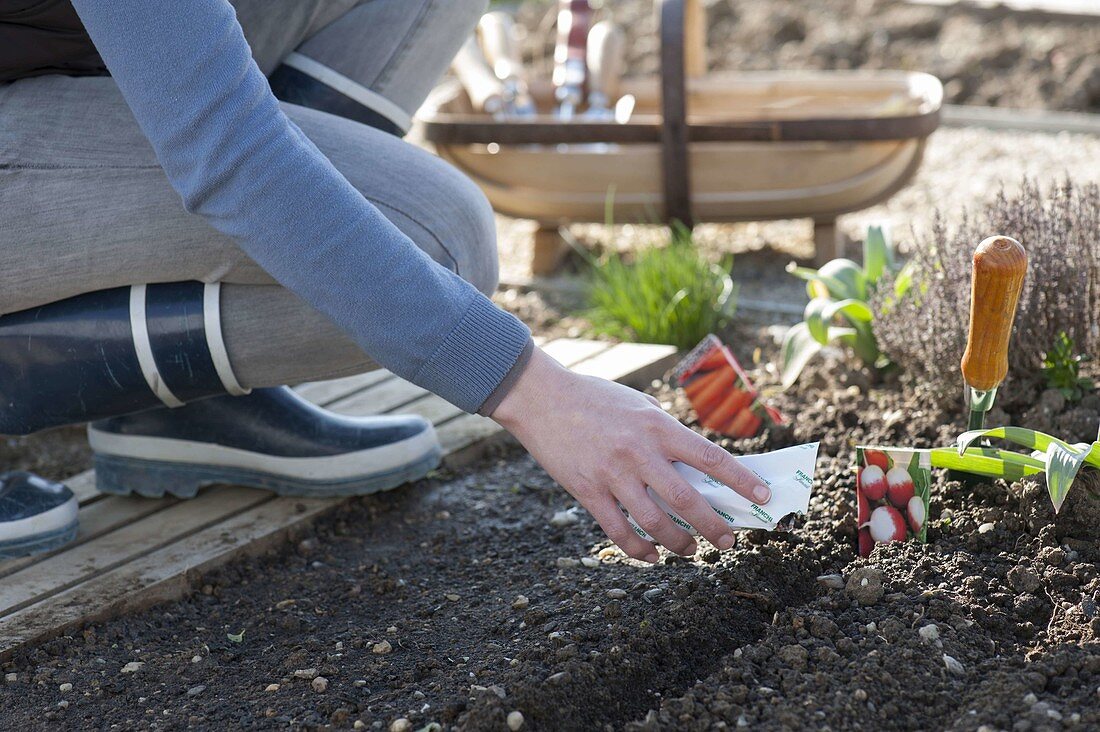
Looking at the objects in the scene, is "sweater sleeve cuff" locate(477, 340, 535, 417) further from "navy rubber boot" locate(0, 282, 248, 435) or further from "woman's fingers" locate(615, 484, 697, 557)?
"navy rubber boot" locate(0, 282, 248, 435)

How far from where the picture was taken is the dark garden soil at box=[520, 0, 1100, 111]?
16.8ft

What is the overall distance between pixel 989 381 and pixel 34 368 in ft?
4.23

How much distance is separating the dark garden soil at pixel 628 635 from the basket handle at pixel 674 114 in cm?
142

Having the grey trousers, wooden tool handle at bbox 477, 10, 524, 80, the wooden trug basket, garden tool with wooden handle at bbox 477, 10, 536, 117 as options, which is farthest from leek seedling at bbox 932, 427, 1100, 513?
wooden tool handle at bbox 477, 10, 524, 80

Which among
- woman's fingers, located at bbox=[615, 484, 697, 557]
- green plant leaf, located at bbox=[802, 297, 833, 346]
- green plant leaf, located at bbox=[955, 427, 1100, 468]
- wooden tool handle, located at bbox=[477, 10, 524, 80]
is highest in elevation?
wooden tool handle, located at bbox=[477, 10, 524, 80]

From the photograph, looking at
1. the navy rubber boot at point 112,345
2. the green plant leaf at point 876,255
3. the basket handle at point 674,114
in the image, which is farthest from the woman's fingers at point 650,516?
the basket handle at point 674,114

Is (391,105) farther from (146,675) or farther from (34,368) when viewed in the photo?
(146,675)

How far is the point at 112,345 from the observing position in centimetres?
166

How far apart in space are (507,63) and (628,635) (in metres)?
2.68

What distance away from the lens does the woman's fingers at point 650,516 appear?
4.15 feet

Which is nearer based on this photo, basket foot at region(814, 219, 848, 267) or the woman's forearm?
the woman's forearm

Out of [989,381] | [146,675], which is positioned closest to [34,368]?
[146,675]

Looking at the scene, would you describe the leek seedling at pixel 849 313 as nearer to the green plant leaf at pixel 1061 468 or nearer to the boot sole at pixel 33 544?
the green plant leaf at pixel 1061 468

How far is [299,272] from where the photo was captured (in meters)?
1.27
